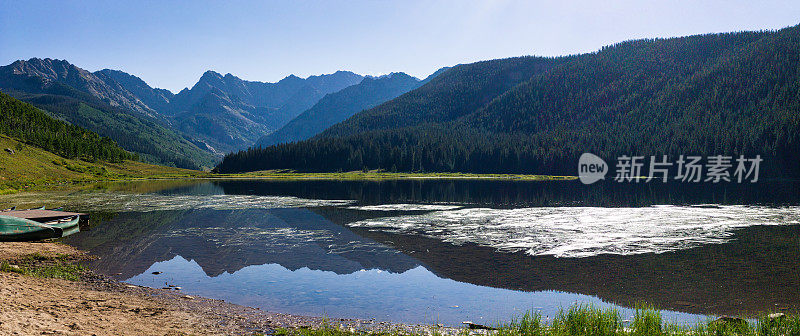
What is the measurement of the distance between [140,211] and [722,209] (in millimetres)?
69353

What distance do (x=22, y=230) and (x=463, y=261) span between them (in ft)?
99.4

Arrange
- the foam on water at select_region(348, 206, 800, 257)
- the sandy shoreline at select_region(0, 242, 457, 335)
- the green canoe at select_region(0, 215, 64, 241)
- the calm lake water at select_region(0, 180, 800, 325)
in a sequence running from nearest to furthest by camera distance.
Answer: the sandy shoreline at select_region(0, 242, 457, 335) → the calm lake water at select_region(0, 180, 800, 325) → the green canoe at select_region(0, 215, 64, 241) → the foam on water at select_region(348, 206, 800, 257)

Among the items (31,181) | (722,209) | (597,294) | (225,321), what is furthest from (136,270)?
(31,181)

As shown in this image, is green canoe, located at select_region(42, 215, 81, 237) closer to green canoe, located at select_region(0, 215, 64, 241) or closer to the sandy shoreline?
green canoe, located at select_region(0, 215, 64, 241)

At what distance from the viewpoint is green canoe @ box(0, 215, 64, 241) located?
2994 cm

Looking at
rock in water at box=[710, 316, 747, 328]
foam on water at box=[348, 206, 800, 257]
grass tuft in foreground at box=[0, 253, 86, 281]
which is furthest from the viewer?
foam on water at box=[348, 206, 800, 257]

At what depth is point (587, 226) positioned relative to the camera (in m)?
39.4

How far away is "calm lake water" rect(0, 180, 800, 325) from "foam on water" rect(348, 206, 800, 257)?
15cm

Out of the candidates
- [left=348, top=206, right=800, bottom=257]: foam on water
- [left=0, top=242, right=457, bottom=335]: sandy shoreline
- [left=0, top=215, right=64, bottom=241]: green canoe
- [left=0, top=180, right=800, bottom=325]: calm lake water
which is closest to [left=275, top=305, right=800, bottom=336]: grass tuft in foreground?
[left=0, top=242, right=457, bottom=335]: sandy shoreline

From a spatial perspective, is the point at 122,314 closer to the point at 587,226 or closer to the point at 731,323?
the point at 731,323

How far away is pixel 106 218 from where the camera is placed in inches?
1828

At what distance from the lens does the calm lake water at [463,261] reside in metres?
18.7

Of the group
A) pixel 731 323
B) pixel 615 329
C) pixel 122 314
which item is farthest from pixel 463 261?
pixel 122 314

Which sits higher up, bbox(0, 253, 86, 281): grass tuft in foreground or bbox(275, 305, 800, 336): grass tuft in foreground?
bbox(275, 305, 800, 336): grass tuft in foreground
